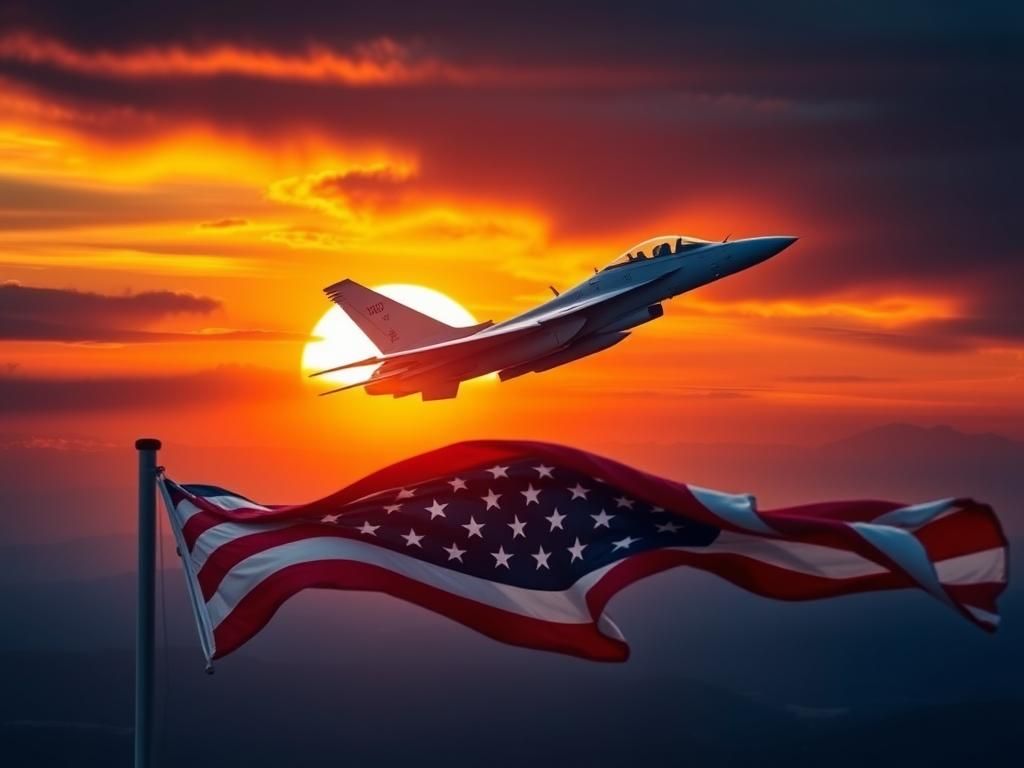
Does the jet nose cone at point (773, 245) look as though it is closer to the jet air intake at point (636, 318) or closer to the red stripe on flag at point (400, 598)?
the jet air intake at point (636, 318)

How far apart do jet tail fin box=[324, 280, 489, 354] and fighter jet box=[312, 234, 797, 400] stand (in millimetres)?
2383

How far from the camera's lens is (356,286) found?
65.5 meters

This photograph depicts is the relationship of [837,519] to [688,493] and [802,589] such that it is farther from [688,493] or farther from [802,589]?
[688,493]

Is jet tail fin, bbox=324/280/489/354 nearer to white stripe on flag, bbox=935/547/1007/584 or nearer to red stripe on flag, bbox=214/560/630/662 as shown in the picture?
red stripe on flag, bbox=214/560/630/662

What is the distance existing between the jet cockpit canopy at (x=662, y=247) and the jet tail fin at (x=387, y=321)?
8.03 m

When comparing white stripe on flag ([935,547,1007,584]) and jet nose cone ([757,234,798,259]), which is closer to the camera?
white stripe on flag ([935,547,1007,584])

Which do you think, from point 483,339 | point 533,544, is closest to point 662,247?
point 483,339

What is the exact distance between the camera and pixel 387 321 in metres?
64.3

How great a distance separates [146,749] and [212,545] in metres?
3.77

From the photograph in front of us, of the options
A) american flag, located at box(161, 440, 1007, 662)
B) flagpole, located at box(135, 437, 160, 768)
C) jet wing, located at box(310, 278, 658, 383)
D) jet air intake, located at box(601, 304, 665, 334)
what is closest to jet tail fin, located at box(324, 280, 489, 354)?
jet wing, located at box(310, 278, 658, 383)

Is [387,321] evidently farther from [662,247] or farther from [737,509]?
[737,509]

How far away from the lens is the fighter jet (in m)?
58.5

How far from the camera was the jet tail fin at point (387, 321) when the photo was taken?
A: 62.6m

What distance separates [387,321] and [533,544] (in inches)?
1626
